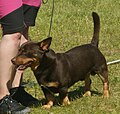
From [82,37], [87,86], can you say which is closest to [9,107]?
[87,86]

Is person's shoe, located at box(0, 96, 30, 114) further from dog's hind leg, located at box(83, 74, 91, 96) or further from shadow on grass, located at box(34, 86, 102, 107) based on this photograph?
dog's hind leg, located at box(83, 74, 91, 96)

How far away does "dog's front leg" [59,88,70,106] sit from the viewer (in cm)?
511

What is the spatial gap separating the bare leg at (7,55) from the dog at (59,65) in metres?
0.08

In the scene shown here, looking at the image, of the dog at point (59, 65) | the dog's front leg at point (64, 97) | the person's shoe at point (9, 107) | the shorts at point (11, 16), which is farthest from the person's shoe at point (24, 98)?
the shorts at point (11, 16)

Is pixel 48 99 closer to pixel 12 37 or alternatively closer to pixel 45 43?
pixel 45 43

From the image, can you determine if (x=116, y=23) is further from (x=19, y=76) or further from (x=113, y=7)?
(x=19, y=76)

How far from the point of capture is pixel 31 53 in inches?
190

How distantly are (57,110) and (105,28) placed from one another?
15.7 feet

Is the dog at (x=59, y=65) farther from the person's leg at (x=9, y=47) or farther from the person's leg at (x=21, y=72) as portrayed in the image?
the person's leg at (x=21, y=72)

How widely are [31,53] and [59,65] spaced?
0.41 metres

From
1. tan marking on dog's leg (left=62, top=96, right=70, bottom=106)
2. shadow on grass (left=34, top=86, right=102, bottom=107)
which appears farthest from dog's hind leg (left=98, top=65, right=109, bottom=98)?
tan marking on dog's leg (left=62, top=96, right=70, bottom=106)

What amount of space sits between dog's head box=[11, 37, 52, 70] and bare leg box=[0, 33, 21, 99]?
0.24ft

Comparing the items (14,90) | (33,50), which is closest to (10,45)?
(33,50)

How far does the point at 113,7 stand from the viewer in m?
11.7
